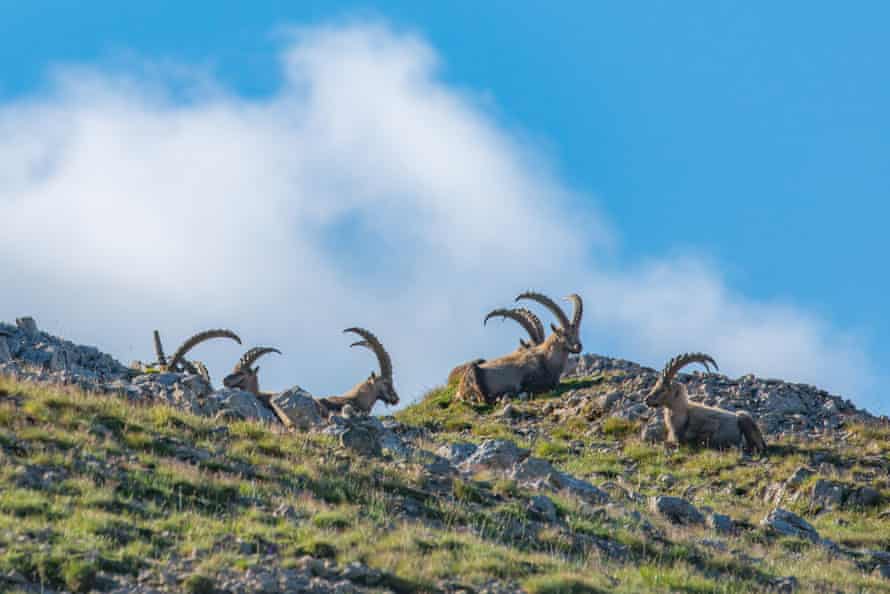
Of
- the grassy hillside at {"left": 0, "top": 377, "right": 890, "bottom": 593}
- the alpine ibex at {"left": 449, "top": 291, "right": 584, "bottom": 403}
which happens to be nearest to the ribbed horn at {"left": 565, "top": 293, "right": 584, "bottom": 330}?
the alpine ibex at {"left": 449, "top": 291, "right": 584, "bottom": 403}

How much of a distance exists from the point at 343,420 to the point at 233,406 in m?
1.68

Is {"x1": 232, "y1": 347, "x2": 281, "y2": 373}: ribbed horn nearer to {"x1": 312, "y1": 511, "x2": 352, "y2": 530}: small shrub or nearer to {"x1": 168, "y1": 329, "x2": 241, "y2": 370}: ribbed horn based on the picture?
{"x1": 168, "y1": 329, "x2": 241, "y2": 370}: ribbed horn

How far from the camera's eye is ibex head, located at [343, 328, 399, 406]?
27562 millimetres

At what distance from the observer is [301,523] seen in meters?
13.2

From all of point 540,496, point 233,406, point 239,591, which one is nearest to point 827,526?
point 540,496

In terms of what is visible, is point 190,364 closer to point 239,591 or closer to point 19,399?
point 19,399

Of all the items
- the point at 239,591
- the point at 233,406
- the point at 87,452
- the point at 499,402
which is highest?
the point at 499,402

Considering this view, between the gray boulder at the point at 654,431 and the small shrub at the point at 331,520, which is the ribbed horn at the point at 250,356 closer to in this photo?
the gray boulder at the point at 654,431

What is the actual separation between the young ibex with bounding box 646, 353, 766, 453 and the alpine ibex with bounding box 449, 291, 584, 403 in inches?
240

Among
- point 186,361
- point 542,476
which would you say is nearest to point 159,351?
point 186,361

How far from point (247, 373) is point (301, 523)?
13.1 m

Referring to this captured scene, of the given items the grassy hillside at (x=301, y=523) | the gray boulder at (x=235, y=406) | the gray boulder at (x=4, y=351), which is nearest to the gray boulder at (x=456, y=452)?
the grassy hillside at (x=301, y=523)

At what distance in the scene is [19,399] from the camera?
16234 mm

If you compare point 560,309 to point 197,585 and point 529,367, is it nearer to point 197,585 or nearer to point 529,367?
point 529,367
